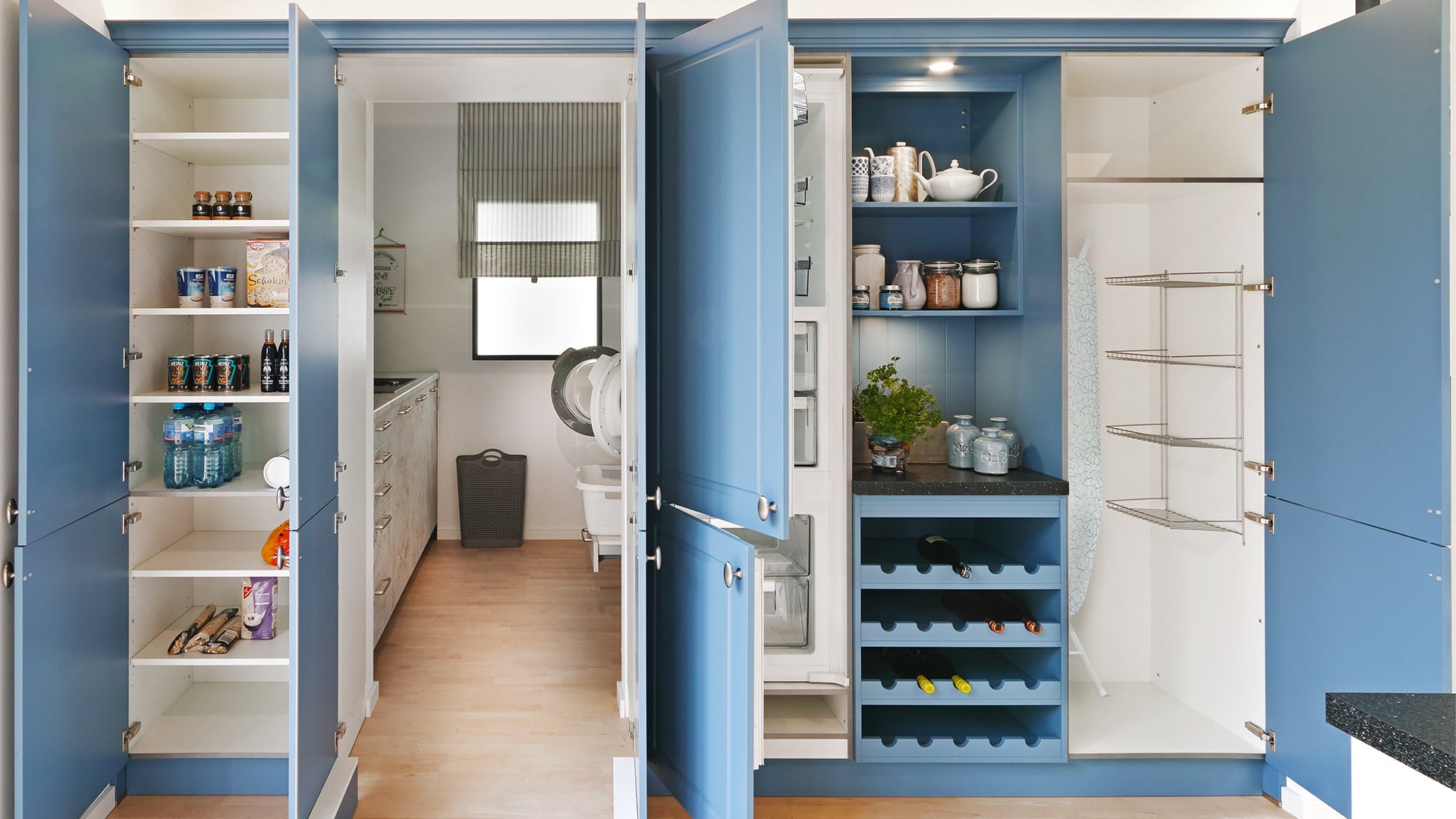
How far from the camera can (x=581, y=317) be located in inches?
208

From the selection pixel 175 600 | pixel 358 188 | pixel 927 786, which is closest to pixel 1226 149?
pixel 927 786

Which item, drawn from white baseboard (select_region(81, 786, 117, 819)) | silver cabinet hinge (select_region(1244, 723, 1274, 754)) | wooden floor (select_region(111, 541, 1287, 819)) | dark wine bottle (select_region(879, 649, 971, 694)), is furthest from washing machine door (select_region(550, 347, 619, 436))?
silver cabinet hinge (select_region(1244, 723, 1274, 754))

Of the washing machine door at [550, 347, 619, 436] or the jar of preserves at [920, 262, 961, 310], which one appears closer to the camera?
the jar of preserves at [920, 262, 961, 310]

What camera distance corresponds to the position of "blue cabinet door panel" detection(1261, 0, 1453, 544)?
1772 millimetres

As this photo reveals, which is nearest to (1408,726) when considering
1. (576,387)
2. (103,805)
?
(103,805)

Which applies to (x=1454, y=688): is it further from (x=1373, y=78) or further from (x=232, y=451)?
(x=232, y=451)

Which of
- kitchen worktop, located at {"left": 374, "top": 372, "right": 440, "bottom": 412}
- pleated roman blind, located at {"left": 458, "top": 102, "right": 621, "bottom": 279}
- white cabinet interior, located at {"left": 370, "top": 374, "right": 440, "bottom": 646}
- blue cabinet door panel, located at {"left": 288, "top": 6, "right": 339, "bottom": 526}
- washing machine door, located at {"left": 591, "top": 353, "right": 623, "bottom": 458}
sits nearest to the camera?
blue cabinet door panel, located at {"left": 288, "top": 6, "right": 339, "bottom": 526}

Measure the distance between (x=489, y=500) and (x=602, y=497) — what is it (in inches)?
70.5

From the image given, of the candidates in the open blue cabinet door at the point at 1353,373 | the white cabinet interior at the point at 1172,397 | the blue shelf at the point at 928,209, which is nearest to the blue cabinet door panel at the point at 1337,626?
the open blue cabinet door at the point at 1353,373

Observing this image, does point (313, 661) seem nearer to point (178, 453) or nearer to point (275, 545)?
point (275, 545)

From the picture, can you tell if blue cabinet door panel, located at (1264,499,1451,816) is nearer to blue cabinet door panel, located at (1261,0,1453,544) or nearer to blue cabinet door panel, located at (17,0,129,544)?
blue cabinet door panel, located at (1261,0,1453,544)

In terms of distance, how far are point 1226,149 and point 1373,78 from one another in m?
0.53

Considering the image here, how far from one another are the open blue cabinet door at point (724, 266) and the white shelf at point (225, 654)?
3.80 feet

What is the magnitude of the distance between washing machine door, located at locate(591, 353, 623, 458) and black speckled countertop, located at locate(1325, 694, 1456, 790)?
237cm
